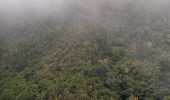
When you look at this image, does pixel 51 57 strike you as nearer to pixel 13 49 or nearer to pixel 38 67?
pixel 38 67

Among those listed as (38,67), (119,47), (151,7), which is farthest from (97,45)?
(151,7)

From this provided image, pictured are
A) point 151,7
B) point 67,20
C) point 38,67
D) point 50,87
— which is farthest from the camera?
point 151,7

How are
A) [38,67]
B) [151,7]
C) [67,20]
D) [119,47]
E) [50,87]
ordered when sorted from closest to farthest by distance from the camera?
[50,87]
[38,67]
[119,47]
[67,20]
[151,7]

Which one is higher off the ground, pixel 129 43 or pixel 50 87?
pixel 129 43

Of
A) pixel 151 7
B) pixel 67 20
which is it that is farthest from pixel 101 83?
pixel 151 7

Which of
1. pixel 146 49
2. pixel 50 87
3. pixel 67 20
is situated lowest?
pixel 50 87

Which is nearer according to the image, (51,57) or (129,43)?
(51,57)

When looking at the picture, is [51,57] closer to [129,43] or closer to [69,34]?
[69,34]
